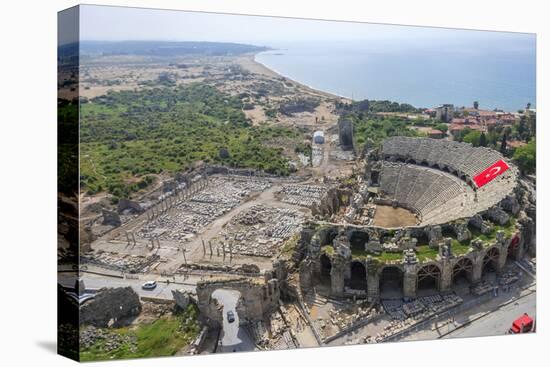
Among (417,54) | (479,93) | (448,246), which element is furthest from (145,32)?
(479,93)

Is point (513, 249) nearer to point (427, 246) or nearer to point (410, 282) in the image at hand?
point (427, 246)

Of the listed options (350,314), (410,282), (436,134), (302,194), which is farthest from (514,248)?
(436,134)

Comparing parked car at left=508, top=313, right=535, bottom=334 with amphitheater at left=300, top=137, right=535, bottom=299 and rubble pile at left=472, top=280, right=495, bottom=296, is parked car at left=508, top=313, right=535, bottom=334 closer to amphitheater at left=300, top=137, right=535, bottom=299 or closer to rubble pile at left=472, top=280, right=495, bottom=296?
rubble pile at left=472, top=280, right=495, bottom=296

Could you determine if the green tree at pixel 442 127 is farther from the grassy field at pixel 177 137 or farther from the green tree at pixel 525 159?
the grassy field at pixel 177 137

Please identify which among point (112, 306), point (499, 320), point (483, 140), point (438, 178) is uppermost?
point (483, 140)

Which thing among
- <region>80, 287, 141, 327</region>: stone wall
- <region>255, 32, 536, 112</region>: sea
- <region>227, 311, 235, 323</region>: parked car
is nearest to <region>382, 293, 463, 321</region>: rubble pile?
<region>227, 311, 235, 323</region>: parked car
